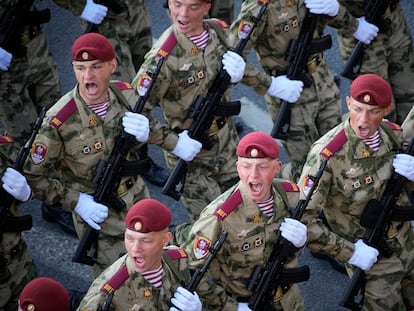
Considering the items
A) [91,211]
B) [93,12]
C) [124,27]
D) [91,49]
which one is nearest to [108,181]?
[91,211]

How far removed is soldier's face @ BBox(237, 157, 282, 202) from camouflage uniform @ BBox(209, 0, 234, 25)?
4186 millimetres

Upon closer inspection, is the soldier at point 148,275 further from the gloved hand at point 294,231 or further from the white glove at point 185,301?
the gloved hand at point 294,231

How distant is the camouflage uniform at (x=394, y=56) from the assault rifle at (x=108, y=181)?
9.28ft

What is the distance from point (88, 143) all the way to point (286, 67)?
2.28m

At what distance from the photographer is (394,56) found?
12617mm

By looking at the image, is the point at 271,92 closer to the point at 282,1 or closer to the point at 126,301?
the point at 282,1

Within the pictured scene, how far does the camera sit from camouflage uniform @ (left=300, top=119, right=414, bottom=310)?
1027 cm

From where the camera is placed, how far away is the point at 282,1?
38.6ft

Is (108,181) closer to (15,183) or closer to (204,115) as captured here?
(15,183)

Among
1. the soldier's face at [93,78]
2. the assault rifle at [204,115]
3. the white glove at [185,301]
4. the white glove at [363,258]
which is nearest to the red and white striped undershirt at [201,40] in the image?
the assault rifle at [204,115]

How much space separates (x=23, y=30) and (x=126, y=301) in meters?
3.55

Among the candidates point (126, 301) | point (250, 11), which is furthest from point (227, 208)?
point (250, 11)

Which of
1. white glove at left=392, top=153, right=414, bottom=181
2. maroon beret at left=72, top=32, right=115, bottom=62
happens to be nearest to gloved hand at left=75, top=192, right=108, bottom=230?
maroon beret at left=72, top=32, right=115, bottom=62

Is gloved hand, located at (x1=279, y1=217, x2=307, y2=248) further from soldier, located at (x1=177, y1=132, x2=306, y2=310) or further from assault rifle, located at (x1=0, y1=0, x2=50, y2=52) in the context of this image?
assault rifle, located at (x1=0, y1=0, x2=50, y2=52)
